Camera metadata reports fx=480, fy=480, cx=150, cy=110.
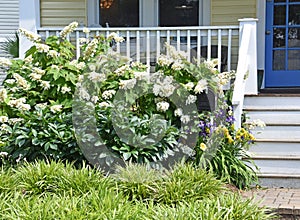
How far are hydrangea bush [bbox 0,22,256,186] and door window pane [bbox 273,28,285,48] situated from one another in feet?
7.42

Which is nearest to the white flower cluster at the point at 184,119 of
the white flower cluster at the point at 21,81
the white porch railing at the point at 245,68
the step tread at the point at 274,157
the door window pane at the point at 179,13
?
the white porch railing at the point at 245,68

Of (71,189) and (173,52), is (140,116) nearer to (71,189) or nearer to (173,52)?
(173,52)

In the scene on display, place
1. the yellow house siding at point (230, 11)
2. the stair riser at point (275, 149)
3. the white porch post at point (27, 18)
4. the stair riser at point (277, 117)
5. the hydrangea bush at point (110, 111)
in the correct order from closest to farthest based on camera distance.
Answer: the hydrangea bush at point (110, 111) → the stair riser at point (275, 149) → the stair riser at point (277, 117) → the white porch post at point (27, 18) → the yellow house siding at point (230, 11)

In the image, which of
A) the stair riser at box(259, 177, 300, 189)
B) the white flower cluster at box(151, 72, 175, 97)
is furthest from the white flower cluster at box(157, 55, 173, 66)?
the stair riser at box(259, 177, 300, 189)

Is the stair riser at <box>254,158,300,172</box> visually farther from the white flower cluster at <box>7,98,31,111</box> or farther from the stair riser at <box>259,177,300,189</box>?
Result: the white flower cluster at <box>7,98,31,111</box>

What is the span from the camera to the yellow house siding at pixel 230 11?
7195 mm

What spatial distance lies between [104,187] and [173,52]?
1.97 meters

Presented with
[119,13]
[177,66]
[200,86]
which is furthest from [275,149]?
[119,13]

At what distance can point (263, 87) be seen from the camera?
728 cm

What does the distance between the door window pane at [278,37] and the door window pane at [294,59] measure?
19 cm

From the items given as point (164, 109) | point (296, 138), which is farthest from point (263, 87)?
point (164, 109)

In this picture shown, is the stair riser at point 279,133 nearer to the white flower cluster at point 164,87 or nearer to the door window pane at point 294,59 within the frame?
the white flower cluster at point 164,87

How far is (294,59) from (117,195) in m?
4.61

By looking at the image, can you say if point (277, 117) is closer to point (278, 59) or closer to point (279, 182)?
point (279, 182)
